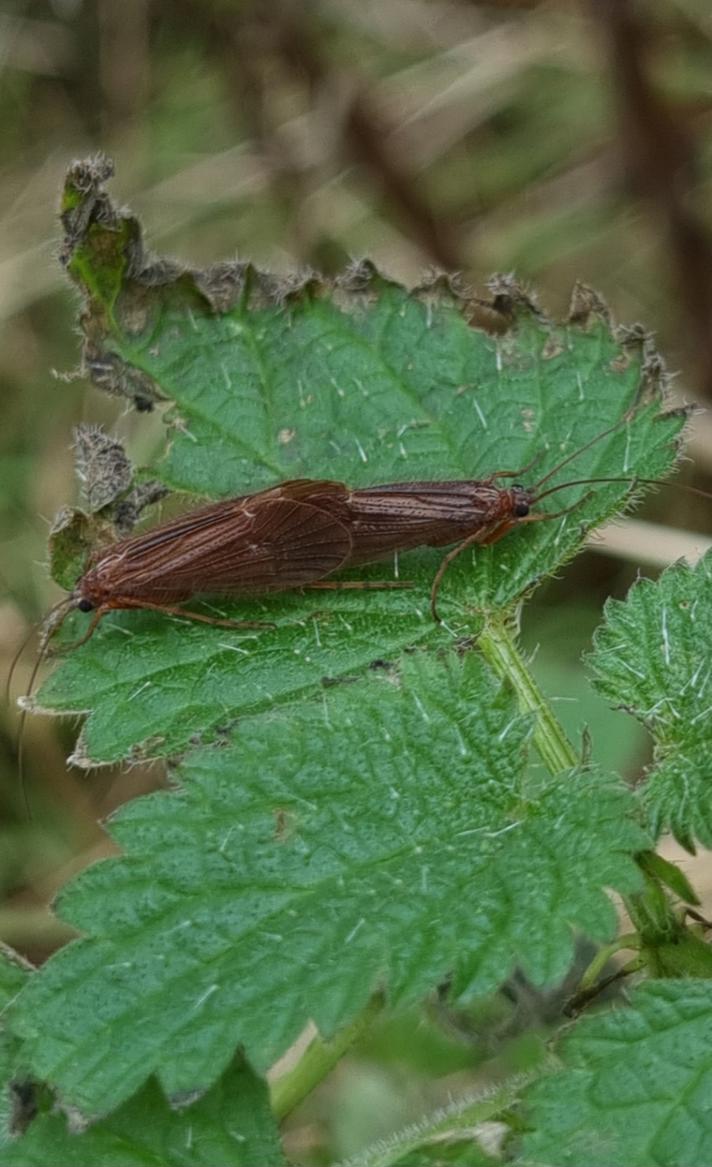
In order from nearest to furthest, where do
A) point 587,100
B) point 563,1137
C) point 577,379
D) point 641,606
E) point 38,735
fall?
point 563,1137
point 641,606
point 577,379
point 38,735
point 587,100

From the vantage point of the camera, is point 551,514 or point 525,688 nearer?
point 525,688

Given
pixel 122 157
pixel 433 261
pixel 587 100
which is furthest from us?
pixel 122 157

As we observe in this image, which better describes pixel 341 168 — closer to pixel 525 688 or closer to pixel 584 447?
pixel 584 447

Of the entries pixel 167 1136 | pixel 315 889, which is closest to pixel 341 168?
pixel 315 889

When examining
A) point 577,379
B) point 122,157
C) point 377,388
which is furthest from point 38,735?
point 122,157

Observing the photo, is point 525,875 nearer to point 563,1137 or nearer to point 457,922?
point 457,922

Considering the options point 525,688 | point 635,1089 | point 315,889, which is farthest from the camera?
point 525,688

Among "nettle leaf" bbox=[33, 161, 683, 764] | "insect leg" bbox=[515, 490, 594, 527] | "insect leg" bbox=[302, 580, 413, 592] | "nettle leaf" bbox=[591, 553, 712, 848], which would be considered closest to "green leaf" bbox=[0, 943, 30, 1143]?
"nettle leaf" bbox=[33, 161, 683, 764]

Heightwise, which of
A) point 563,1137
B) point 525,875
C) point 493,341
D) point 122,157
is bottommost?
point 563,1137

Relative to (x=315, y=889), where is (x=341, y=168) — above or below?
above
